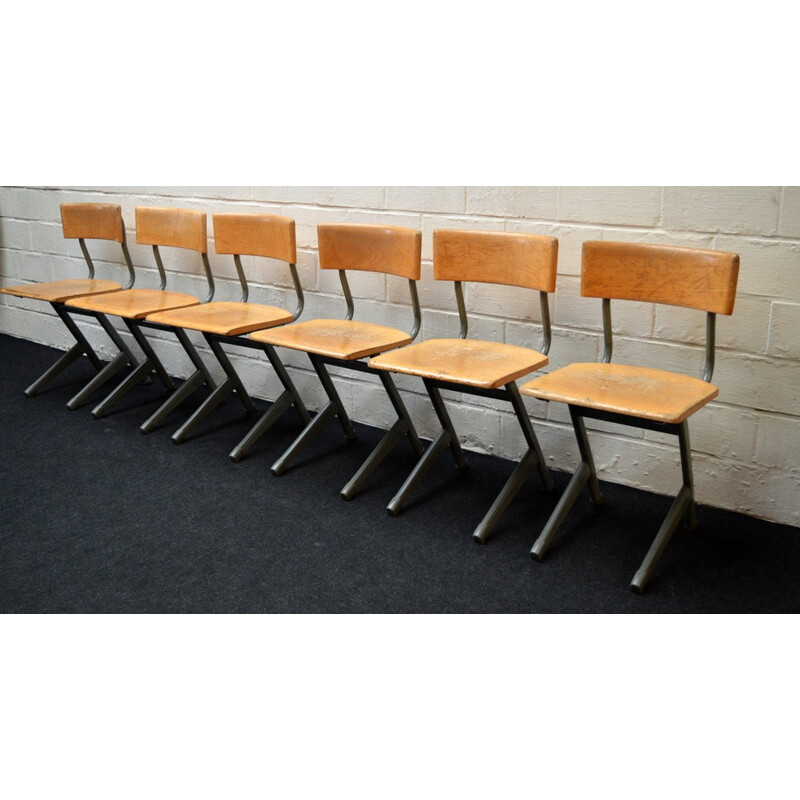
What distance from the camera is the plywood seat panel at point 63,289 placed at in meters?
3.98

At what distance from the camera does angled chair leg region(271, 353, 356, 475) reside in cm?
329

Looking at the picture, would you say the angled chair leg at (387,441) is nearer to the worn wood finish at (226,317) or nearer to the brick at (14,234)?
the worn wood finish at (226,317)

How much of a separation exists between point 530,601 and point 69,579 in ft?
4.41

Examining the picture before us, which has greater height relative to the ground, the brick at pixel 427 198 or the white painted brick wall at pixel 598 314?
the brick at pixel 427 198

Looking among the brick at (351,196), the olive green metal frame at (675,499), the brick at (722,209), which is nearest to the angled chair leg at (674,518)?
the olive green metal frame at (675,499)

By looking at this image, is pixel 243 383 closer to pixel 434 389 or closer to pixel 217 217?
pixel 217 217

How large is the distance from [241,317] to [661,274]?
163 centimetres

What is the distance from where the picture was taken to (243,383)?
13.7 feet

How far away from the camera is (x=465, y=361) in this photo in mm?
2816

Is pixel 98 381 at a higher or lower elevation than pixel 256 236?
lower

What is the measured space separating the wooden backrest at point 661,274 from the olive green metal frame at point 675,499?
6cm

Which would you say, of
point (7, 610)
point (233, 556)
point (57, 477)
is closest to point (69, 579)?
point (7, 610)

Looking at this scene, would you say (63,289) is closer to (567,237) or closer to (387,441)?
(387,441)

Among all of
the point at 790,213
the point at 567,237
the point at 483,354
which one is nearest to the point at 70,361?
the point at 483,354
